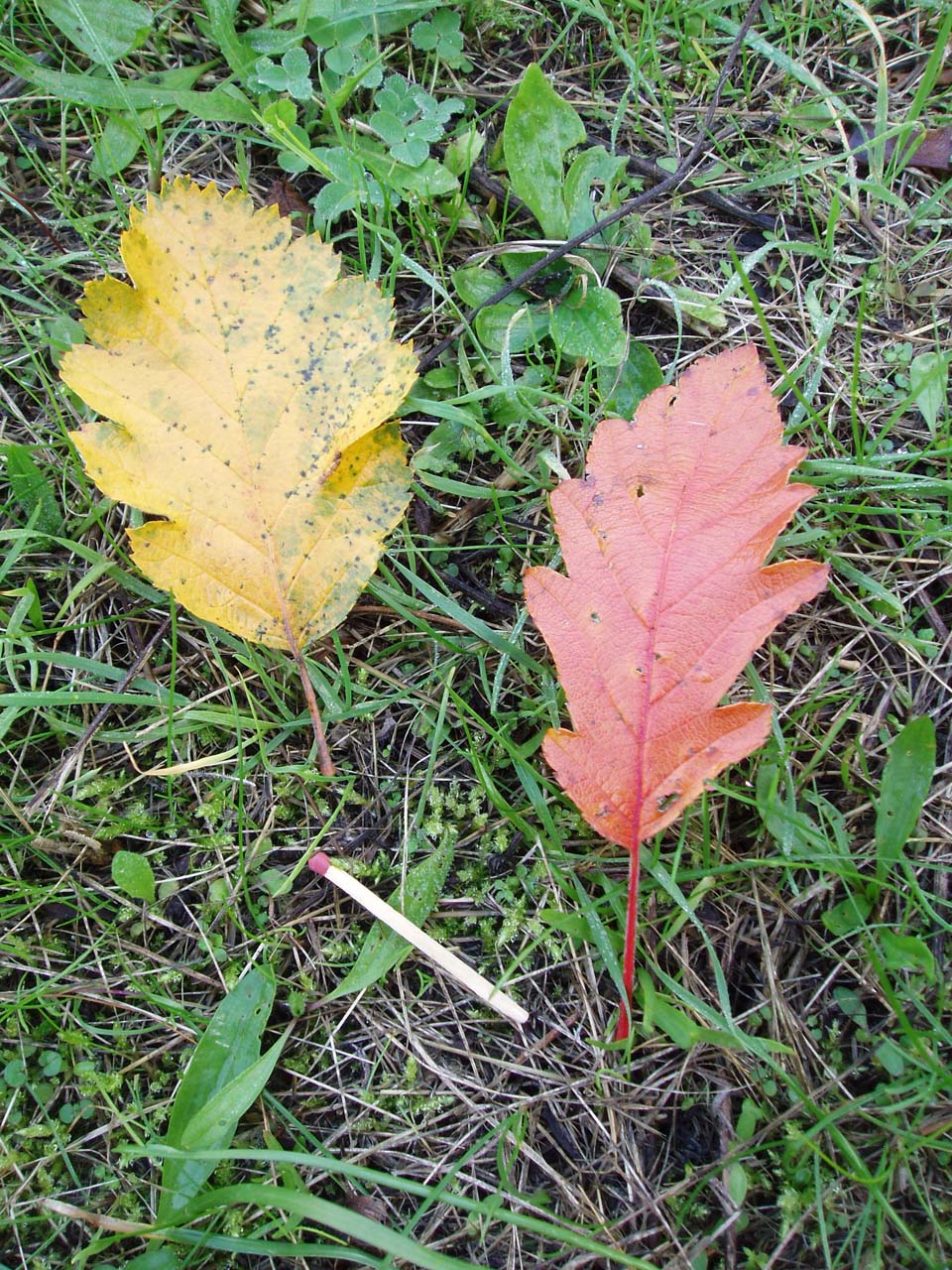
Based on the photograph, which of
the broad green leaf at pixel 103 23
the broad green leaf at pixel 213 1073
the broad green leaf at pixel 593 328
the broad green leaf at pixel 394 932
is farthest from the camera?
the broad green leaf at pixel 103 23

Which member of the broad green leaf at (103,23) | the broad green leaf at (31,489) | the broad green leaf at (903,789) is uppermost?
the broad green leaf at (103,23)

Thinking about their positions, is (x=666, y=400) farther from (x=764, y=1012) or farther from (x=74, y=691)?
(x=74, y=691)

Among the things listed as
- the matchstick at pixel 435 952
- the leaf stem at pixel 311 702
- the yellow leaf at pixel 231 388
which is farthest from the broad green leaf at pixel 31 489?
the matchstick at pixel 435 952

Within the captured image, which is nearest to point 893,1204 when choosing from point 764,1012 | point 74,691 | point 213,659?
point 764,1012

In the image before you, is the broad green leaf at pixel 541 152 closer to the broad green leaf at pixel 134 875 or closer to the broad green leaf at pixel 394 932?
the broad green leaf at pixel 394 932

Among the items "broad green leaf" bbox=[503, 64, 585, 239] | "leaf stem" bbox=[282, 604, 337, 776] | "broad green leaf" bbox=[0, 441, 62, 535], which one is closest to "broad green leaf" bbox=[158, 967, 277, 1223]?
"leaf stem" bbox=[282, 604, 337, 776]

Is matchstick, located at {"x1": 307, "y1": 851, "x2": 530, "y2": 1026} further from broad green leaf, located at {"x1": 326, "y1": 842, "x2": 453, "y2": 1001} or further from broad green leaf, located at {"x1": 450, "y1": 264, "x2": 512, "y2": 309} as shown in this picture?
broad green leaf, located at {"x1": 450, "y1": 264, "x2": 512, "y2": 309}
